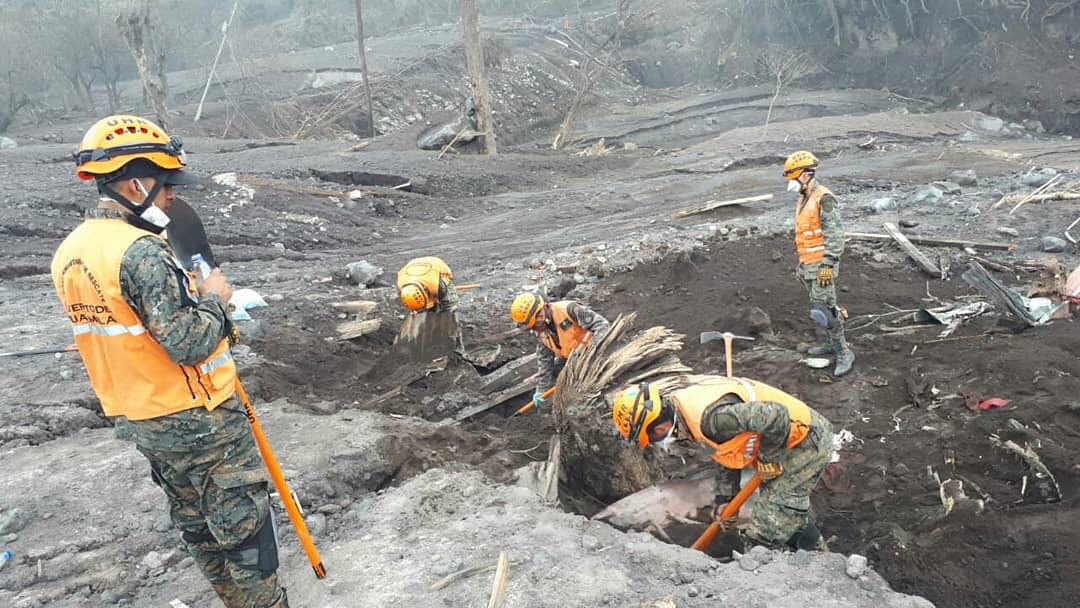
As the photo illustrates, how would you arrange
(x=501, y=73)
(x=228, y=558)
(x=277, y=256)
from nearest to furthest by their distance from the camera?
(x=228, y=558), (x=277, y=256), (x=501, y=73)

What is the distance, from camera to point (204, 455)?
111 inches

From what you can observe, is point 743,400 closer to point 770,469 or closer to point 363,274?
point 770,469

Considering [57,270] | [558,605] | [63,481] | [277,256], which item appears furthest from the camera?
[277,256]

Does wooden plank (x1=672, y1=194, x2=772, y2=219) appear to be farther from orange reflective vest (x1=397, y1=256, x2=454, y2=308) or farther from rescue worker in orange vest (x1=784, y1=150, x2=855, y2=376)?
orange reflective vest (x1=397, y1=256, x2=454, y2=308)

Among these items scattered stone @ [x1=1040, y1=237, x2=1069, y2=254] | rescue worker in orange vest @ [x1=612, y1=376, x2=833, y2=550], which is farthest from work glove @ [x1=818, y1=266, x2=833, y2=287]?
scattered stone @ [x1=1040, y1=237, x2=1069, y2=254]

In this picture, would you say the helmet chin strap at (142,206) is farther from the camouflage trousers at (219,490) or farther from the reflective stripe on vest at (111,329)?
the camouflage trousers at (219,490)

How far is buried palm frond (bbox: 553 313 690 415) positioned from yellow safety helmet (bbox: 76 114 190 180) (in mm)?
3044

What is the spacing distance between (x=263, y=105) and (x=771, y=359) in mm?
20836

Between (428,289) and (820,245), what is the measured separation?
3591mm

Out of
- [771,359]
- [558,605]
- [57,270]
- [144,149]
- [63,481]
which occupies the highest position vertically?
[144,149]

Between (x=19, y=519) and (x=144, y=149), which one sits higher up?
(x=144, y=149)

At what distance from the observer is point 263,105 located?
23.1 m

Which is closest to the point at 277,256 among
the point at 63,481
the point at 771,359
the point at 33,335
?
the point at 33,335

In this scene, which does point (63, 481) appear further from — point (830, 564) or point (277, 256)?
point (277, 256)
